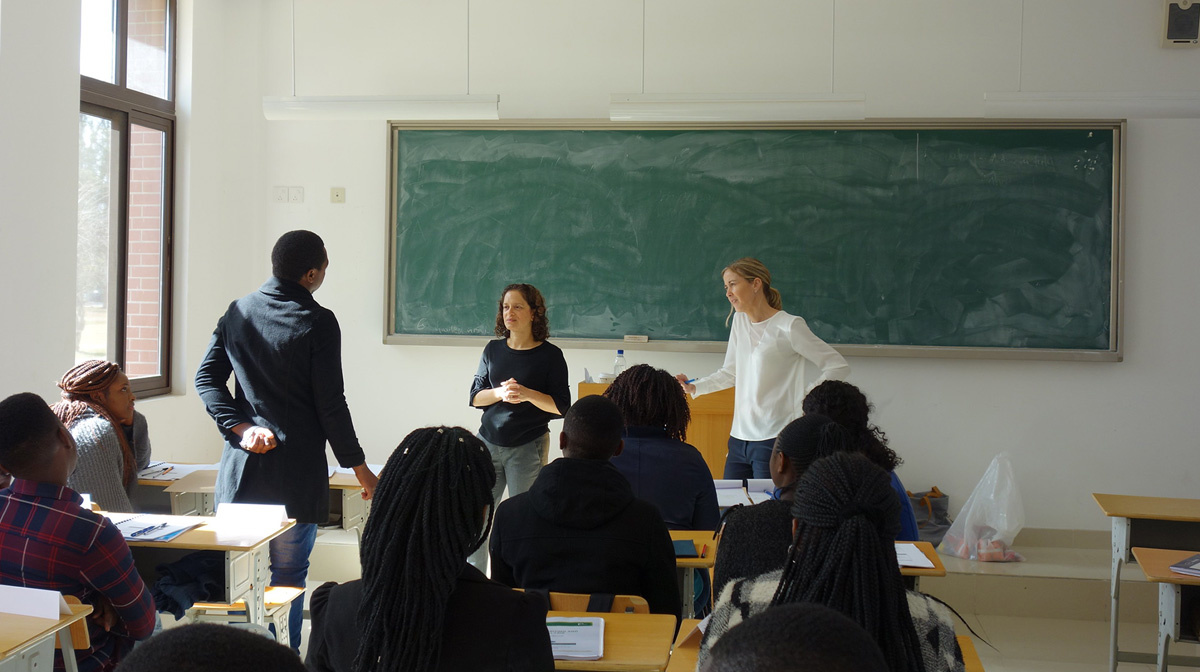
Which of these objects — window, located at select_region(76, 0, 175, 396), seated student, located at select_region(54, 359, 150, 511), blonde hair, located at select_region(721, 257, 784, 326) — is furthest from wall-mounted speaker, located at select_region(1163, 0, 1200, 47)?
window, located at select_region(76, 0, 175, 396)

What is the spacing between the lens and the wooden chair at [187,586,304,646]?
9.07ft

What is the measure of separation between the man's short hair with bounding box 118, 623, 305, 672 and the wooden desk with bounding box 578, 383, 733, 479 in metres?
4.06

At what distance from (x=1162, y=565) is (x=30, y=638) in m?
3.06

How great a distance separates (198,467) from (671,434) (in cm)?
220

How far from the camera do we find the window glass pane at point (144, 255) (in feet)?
16.7

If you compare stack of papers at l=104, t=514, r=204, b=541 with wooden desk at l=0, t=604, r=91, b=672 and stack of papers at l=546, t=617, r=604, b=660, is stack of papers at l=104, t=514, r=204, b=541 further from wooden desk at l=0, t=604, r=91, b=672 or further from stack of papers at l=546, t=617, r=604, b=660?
stack of papers at l=546, t=617, r=604, b=660

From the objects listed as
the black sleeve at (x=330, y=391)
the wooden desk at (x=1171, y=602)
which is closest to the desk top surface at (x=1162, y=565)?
the wooden desk at (x=1171, y=602)

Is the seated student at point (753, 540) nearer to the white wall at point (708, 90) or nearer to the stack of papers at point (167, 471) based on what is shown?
the stack of papers at point (167, 471)

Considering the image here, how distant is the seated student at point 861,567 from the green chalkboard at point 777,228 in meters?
3.83

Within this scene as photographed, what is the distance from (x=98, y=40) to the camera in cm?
476

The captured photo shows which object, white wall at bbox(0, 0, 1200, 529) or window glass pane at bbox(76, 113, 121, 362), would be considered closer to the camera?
window glass pane at bbox(76, 113, 121, 362)

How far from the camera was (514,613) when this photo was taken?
1.45 m

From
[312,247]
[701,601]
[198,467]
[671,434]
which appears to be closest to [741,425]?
[671,434]

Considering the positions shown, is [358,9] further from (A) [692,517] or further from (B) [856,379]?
(A) [692,517]
